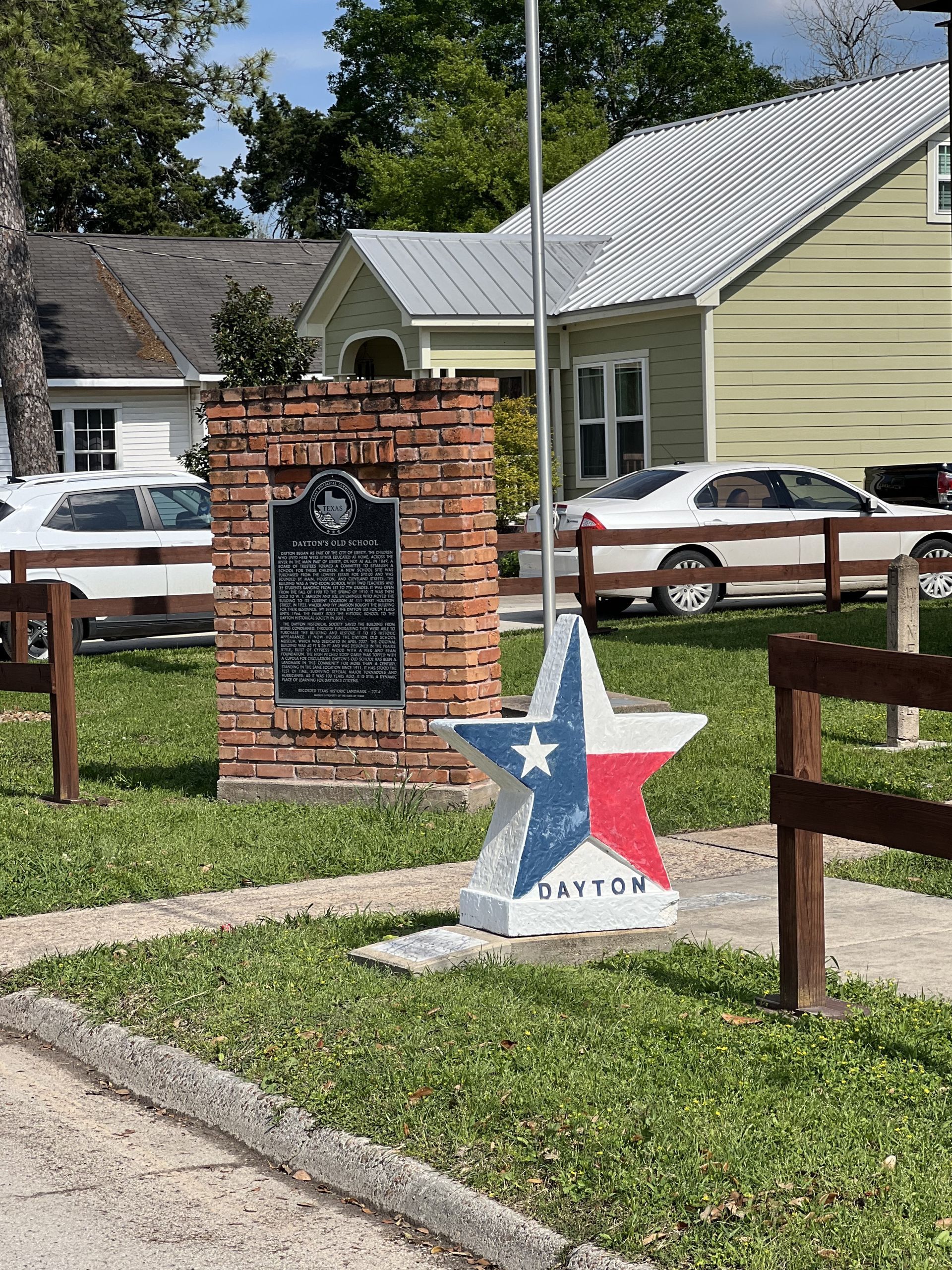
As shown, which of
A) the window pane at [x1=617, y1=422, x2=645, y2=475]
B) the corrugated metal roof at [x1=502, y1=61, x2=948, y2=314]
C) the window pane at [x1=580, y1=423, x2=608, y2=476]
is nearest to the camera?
the corrugated metal roof at [x1=502, y1=61, x2=948, y2=314]

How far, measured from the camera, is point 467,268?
24328 millimetres

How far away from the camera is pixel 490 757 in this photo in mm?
5789

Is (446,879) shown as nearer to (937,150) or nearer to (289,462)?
(289,462)

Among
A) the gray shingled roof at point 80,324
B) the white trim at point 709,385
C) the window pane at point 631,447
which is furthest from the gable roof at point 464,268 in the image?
the gray shingled roof at point 80,324

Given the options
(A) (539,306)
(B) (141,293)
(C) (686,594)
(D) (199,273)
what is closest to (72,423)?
(B) (141,293)

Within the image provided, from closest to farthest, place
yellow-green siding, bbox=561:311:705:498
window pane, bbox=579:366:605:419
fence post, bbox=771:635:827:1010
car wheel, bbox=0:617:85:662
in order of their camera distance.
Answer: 1. fence post, bbox=771:635:827:1010
2. car wheel, bbox=0:617:85:662
3. yellow-green siding, bbox=561:311:705:498
4. window pane, bbox=579:366:605:419

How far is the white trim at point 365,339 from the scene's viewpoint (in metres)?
24.1

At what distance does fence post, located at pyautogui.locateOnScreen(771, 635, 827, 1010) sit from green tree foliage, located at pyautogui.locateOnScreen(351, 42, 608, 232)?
34.0 meters

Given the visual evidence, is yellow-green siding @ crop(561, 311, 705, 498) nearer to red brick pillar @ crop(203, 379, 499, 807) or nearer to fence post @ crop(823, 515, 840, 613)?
fence post @ crop(823, 515, 840, 613)

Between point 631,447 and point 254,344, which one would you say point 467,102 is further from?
point 254,344

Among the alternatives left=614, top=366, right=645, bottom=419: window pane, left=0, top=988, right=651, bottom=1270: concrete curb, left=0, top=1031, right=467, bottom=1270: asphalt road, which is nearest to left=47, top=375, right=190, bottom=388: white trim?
left=614, top=366, right=645, bottom=419: window pane

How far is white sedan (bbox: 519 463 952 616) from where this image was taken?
17453 mm

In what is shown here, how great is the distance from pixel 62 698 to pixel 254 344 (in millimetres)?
12152

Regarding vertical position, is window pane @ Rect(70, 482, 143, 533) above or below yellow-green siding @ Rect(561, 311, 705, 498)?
below
